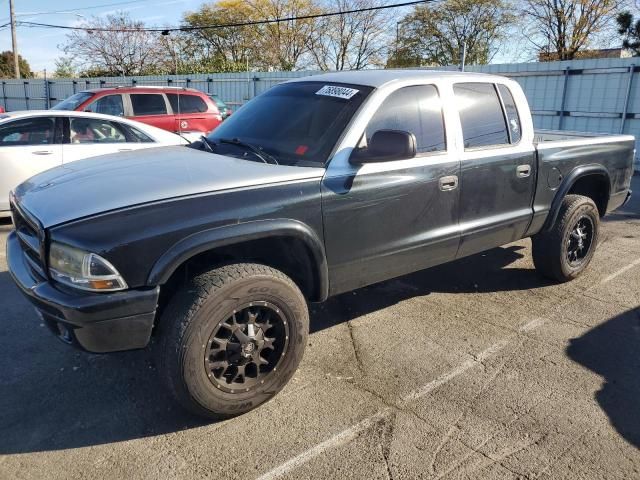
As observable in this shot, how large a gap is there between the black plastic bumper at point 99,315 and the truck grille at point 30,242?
0.52ft

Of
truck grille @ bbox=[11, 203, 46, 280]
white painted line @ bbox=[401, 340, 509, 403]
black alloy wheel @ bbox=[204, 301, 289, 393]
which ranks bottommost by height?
white painted line @ bbox=[401, 340, 509, 403]

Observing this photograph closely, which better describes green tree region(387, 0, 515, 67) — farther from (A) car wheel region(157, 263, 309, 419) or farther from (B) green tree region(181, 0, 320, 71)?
(A) car wheel region(157, 263, 309, 419)

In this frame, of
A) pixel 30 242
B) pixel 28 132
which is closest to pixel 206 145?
pixel 30 242

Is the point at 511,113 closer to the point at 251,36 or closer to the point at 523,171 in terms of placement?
the point at 523,171

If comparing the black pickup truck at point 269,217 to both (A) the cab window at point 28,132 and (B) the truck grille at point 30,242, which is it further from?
(A) the cab window at point 28,132

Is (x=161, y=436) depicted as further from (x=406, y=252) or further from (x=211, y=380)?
(x=406, y=252)

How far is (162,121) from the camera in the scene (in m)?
11.8

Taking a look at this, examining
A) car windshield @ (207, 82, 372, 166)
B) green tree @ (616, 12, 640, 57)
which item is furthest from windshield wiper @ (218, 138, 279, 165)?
green tree @ (616, 12, 640, 57)

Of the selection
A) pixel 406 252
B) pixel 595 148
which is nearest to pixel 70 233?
pixel 406 252

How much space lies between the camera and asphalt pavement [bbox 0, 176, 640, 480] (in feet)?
8.84

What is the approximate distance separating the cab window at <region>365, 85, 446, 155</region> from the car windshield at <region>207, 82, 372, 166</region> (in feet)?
0.59

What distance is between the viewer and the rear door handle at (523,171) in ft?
14.5

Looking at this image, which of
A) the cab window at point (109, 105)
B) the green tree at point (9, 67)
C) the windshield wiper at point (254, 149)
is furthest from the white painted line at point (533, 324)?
the green tree at point (9, 67)

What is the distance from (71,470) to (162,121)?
10.1m
